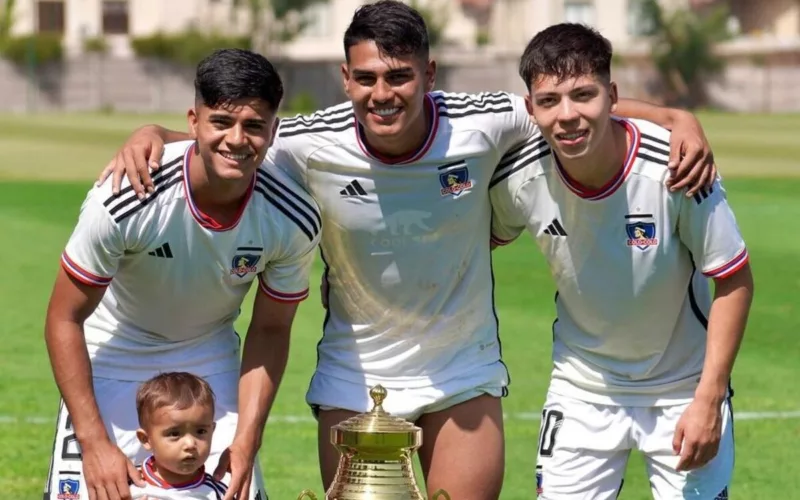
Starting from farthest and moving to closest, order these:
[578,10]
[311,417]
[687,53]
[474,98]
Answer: [578,10] → [687,53] → [311,417] → [474,98]

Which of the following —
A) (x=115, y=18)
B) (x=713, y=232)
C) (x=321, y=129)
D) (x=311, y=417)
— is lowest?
(x=311, y=417)

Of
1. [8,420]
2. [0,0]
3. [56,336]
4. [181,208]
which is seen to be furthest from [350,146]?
[0,0]

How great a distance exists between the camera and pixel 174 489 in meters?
5.14

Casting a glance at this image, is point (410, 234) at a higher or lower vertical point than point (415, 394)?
higher

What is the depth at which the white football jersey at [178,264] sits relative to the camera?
5285 millimetres

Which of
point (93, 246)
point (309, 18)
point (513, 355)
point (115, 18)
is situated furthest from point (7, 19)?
point (93, 246)

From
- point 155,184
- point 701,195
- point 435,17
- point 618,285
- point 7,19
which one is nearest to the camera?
point 155,184

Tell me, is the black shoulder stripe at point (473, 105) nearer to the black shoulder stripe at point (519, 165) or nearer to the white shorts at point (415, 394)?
the black shoulder stripe at point (519, 165)

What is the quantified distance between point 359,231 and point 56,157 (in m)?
24.6

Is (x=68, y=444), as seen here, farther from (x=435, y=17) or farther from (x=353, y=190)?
(x=435, y=17)

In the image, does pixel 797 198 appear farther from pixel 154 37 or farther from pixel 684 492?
pixel 154 37

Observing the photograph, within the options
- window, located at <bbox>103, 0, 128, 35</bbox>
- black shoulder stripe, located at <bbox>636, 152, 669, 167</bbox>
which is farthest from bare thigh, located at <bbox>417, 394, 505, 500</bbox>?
window, located at <bbox>103, 0, 128, 35</bbox>

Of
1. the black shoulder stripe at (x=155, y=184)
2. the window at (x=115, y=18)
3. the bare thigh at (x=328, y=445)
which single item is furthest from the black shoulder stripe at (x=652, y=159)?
the window at (x=115, y=18)

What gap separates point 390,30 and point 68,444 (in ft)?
5.99
